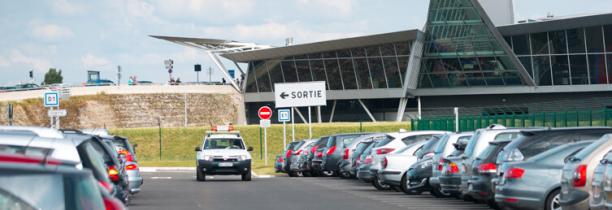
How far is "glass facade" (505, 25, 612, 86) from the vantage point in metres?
73.2

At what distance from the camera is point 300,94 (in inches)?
2357

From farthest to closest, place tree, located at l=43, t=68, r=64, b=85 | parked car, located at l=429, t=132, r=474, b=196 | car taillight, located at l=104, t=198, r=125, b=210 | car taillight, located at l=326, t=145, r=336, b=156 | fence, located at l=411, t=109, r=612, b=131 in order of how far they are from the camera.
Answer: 1. tree, located at l=43, t=68, r=64, b=85
2. fence, located at l=411, t=109, r=612, b=131
3. car taillight, located at l=326, t=145, r=336, b=156
4. parked car, located at l=429, t=132, r=474, b=196
5. car taillight, located at l=104, t=198, r=125, b=210

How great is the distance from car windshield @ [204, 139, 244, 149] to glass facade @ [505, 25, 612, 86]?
39.8 meters

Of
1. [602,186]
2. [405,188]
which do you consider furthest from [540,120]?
[602,186]

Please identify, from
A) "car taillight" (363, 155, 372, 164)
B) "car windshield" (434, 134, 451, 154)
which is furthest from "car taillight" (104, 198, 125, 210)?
"car taillight" (363, 155, 372, 164)

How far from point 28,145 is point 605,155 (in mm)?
8261

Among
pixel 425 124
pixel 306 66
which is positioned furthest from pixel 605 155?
pixel 306 66

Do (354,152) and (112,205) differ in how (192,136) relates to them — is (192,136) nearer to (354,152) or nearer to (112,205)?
(354,152)

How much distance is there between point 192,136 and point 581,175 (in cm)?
5952

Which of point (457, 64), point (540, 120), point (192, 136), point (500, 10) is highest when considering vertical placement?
point (500, 10)

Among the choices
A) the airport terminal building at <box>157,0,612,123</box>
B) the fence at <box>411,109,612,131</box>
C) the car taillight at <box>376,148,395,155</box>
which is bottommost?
the car taillight at <box>376,148,395,155</box>

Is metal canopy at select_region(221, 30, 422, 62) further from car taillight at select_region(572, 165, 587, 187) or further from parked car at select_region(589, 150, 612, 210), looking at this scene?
parked car at select_region(589, 150, 612, 210)

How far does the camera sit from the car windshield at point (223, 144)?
37750 mm

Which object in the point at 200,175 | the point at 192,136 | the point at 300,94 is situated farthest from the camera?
the point at 192,136
